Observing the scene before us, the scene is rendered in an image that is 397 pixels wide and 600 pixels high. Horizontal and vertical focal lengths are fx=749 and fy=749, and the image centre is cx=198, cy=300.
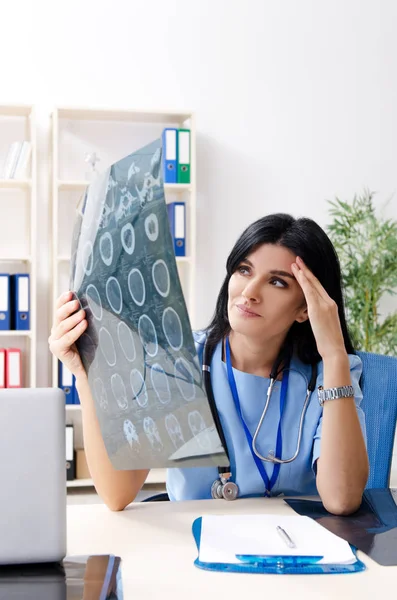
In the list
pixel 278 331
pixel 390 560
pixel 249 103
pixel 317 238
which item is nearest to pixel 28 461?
pixel 390 560

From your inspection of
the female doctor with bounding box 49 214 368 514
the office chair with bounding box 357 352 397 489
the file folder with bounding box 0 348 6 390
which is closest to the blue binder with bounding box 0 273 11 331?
the file folder with bounding box 0 348 6 390

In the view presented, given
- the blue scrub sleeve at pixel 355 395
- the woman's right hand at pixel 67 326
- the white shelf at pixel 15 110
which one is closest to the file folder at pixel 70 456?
the white shelf at pixel 15 110

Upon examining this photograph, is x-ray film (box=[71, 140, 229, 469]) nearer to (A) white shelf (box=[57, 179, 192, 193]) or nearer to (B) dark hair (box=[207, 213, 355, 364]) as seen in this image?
(B) dark hair (box=[207, 213, 355, 364])

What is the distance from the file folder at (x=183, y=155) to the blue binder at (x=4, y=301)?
3.48 ft

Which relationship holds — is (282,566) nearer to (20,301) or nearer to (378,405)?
(378,405)

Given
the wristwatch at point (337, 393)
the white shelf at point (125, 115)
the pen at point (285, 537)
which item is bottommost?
the pen at point (285, 537)

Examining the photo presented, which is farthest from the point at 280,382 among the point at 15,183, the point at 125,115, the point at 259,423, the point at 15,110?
the point at 15,110

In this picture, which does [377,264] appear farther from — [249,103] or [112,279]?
[112,279]

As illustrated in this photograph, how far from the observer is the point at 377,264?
422cm

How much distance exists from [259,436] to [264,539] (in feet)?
1.60

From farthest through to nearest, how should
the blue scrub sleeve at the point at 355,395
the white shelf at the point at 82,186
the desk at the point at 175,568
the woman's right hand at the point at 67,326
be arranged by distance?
the white shelf at the point at 82,186, the blue scrub sleeve at the point at 355,395, the woman's right hand at the point at 67,326, the desk at the point at 175,568

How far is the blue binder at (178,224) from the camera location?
4.01 meters

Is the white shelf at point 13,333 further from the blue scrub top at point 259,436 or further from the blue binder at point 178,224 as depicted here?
the blue scrub top at point 259,436

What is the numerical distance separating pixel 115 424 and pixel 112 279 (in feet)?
0.72
